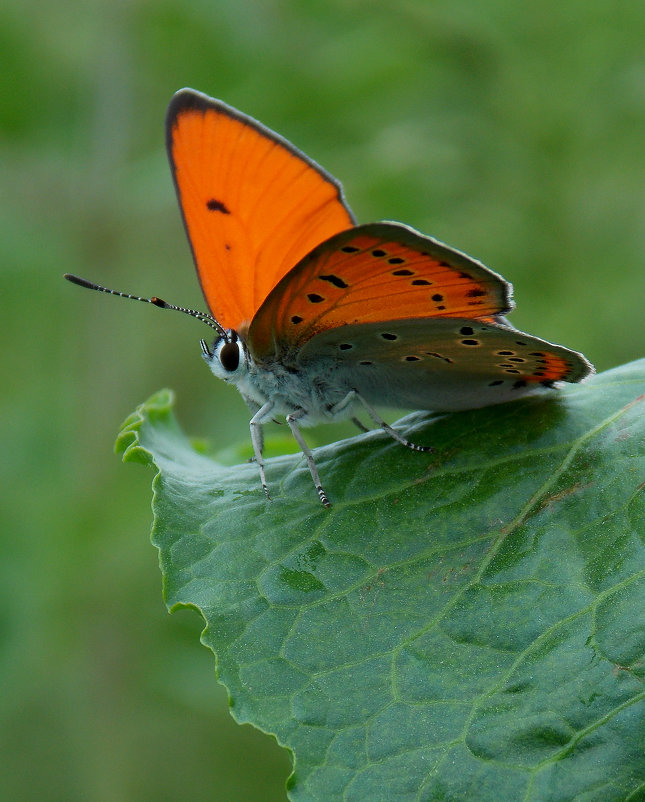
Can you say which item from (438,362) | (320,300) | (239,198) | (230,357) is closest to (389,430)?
(438,362)

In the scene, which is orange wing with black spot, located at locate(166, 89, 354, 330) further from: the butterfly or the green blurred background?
the green blurred background

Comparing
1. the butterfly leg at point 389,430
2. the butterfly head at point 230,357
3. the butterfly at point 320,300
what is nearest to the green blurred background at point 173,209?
the butterfly head at point 230,357

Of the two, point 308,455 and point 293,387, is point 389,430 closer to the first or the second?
point 308,455

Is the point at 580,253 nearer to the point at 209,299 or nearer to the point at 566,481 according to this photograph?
the point at 209,299

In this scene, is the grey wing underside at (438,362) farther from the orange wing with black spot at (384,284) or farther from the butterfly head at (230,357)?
the butterfly head at (230,357)

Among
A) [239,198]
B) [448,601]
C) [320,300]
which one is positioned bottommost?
[448,601]

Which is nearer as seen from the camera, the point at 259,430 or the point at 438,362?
the point at 438,362

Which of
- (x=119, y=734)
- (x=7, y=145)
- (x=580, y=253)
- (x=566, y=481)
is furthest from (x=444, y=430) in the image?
(x=7, y=145)
